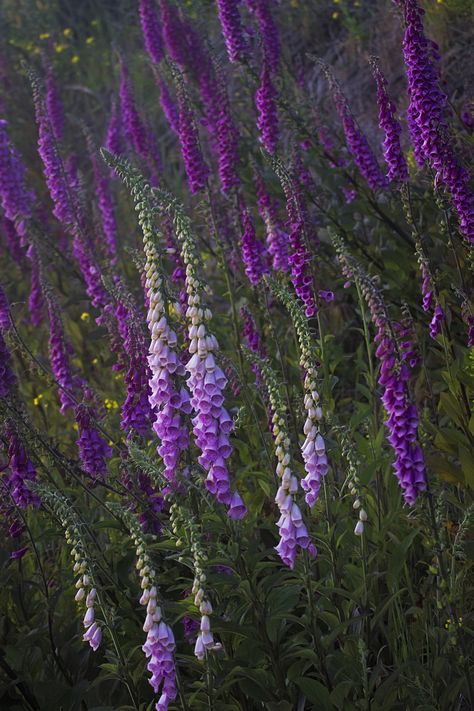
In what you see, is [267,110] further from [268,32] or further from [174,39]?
[174,39]

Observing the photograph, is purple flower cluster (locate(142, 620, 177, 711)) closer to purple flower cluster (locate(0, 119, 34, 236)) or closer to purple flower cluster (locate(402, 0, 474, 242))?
purple flower cluster (locate(402, 0, 474, 242))

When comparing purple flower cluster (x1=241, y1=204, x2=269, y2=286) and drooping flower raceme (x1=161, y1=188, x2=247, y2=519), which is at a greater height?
purple flower cluster (x1=241, y1=204, x2=269, y2=286)

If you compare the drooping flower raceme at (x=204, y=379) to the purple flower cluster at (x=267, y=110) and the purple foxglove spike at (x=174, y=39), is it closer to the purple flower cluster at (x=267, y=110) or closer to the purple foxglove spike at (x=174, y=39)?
the purple flower cluster at (x=267, y=110)

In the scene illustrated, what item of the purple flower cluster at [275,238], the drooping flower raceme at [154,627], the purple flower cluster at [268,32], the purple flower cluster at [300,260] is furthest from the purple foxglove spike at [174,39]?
the drooping flower raceme at [154,627]

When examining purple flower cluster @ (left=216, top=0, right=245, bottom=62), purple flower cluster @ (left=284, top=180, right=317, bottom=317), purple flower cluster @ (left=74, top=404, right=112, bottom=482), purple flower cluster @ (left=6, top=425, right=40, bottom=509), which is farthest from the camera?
purple flower cluster @ (left=216, top=0, right=245, bottom=62)

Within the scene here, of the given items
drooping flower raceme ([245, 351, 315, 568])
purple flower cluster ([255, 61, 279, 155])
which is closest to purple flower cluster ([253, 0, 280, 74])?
purple flower cluster ([255, 61, 279, 155])

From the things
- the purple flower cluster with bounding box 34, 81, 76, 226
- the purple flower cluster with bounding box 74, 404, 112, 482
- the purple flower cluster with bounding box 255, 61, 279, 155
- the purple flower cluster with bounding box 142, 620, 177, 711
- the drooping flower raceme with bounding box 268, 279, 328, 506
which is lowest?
the purple flower cluster with bounding box 142, 620, 177, 711

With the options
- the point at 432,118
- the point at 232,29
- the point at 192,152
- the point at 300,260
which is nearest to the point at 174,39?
the point at 232,29

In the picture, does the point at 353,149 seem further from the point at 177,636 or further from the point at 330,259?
the point at 177,636

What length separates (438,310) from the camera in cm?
368

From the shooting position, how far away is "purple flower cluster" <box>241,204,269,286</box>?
495cm

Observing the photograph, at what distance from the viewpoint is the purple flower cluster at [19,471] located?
358 cm

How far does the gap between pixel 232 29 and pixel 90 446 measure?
329cm

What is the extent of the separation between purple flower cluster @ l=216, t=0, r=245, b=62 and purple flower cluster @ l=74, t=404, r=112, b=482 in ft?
9.90
